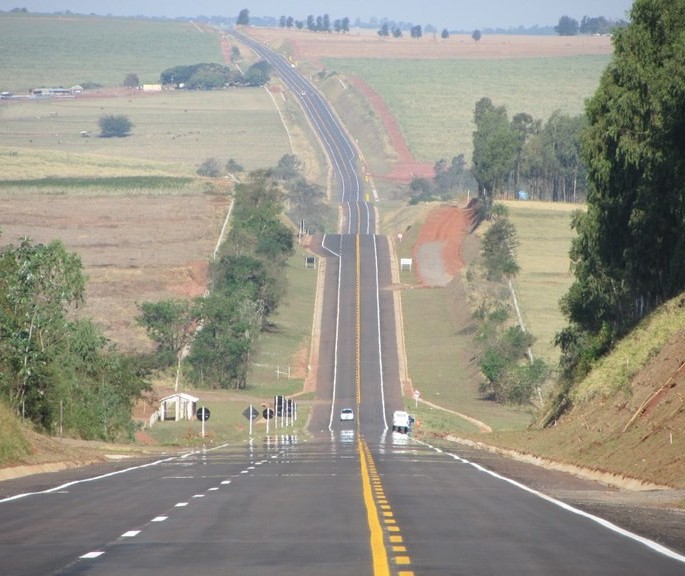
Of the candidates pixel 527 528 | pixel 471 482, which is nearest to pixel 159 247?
pixel 471 482

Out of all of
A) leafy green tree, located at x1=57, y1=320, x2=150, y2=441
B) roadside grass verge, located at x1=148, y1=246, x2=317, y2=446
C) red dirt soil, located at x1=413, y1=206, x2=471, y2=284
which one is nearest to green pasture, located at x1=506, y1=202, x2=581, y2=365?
red dirt soil, located at x1=413, y1=206, x2=471, y2=284

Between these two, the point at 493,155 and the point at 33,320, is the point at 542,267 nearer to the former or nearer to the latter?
the point at 493,155

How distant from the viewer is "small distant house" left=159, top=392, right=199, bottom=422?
9281 centimetres

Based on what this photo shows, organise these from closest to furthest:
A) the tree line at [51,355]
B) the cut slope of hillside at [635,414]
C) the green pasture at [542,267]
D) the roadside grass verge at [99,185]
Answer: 1. the cut slope of hillside at [635,414]
2. the tree line at [51,355]
3. the green pasture at [542,267]
4. the roadside grass verge at [99,185]

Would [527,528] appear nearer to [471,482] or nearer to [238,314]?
[471,482]

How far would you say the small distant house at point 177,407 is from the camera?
9281cm

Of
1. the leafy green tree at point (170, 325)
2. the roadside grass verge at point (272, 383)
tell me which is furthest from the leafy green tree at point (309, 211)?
the leafy green tree at point (170, 325)

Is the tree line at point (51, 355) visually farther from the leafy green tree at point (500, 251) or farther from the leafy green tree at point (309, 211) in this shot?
the leafy green tree at point (309, 211)

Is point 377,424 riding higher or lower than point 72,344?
lower

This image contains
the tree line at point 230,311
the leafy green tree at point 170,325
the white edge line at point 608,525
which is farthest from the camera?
the leafy green tree at point 170,325

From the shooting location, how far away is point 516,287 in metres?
131

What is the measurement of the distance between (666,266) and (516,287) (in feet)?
249

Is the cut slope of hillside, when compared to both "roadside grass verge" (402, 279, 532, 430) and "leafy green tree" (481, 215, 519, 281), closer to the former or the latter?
"roadside grass verge" (402, 279, 532, 430)

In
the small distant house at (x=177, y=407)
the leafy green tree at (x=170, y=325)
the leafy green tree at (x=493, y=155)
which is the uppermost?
the leafy green tree at (x=493, y=155)
